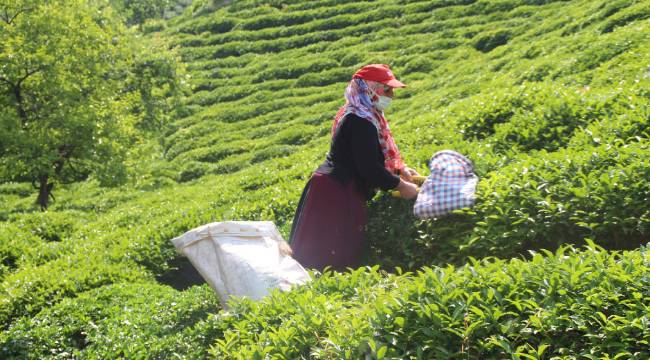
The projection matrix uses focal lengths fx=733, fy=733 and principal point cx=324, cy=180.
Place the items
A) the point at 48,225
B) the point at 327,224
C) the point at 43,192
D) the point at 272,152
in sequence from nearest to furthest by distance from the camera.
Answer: the point at 327,224, the point at 48,225, the point at 43,192, the point at 272,152

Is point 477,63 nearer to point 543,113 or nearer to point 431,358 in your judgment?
point 543,113

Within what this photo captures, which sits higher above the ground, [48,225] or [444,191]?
[444,191]

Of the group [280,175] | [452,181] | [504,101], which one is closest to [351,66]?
[280,175]

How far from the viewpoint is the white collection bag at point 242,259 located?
533 cm

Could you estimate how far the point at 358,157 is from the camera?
221 inches

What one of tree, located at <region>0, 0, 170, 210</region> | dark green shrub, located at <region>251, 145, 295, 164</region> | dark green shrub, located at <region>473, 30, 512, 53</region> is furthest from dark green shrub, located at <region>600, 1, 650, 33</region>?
tree, located at <region>0, 0, 170, 210</region>

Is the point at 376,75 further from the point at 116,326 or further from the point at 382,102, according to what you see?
the point at 116,326

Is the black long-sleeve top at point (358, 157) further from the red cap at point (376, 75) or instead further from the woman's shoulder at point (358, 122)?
the red cap at point (376, 75)

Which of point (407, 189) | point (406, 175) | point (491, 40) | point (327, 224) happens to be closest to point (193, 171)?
point (491, 40)

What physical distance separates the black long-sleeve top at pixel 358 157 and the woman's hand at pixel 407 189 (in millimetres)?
74

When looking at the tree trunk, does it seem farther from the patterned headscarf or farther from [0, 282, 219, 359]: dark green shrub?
the patterned headscarf

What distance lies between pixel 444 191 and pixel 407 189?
29 centimetres

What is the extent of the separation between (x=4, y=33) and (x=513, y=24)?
14.3 meters

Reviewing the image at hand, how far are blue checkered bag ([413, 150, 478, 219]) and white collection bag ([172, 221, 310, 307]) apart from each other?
109cm
